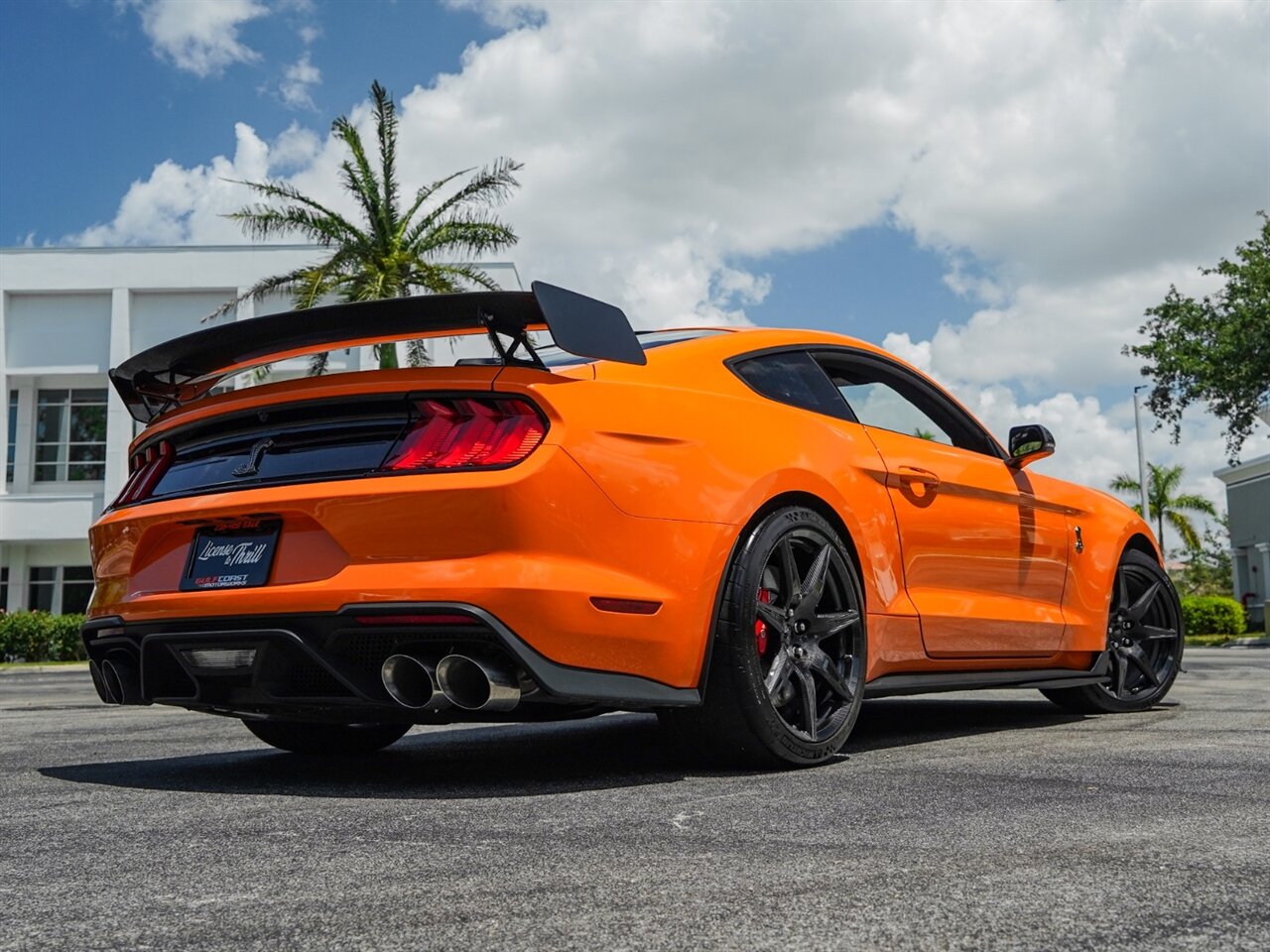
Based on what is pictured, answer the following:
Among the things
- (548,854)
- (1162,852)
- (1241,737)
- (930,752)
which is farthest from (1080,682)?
(548,854)

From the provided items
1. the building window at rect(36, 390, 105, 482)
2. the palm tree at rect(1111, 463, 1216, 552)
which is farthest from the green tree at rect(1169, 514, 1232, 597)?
the building window at rect(36, 390, 105, 482)

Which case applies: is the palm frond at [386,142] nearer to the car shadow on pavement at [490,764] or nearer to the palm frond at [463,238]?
the palm frond at [463,238]

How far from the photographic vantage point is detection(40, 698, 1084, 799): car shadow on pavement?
3664 mm

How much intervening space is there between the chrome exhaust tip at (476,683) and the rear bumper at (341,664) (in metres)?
0.04

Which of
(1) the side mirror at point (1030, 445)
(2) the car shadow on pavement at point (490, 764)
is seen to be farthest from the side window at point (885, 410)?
(2) the car shadow on pavement at point (490, 764)

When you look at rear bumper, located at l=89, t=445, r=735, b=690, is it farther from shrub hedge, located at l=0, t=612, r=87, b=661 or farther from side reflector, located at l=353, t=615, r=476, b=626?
shrub hedge, located at l=0, t=612, r=87, b=661

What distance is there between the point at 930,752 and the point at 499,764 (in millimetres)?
1410

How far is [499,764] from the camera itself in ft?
13.8

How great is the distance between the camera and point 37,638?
2816 centimetres

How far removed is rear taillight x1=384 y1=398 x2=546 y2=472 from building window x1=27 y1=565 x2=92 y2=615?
126 feet

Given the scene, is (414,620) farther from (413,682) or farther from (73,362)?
(73,362)

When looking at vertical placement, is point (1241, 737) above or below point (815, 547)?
below

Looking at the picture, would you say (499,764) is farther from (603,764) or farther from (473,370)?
(473,370)

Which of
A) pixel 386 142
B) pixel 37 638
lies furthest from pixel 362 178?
pixel 37 638
